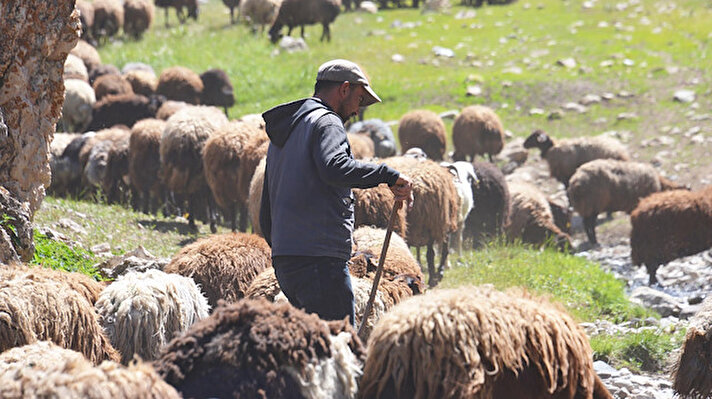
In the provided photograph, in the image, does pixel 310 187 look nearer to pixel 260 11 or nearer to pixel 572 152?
pixel 572 152

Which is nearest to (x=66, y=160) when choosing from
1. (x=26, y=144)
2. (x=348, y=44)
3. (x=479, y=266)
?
(x=479, y=266)

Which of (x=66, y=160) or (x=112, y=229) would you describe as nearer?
(x=112, y=229)

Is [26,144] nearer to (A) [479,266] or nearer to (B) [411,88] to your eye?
(A) [479,266]

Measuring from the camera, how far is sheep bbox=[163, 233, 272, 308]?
642 cm

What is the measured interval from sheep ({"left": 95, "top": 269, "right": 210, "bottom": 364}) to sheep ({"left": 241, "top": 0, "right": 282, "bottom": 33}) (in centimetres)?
2355

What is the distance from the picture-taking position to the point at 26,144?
20.8 ft

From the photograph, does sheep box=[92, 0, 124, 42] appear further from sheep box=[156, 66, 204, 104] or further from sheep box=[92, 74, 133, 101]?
sheep box=[92, 74, 133, 101]

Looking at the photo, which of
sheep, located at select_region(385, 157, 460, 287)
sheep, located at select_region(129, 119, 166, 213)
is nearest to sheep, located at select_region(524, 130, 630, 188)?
sheep, located at select_region(385, 157, 460, 287)

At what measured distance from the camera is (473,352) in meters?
3.46

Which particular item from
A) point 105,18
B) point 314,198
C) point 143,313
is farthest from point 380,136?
point 105,18

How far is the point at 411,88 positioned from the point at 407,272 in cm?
1759

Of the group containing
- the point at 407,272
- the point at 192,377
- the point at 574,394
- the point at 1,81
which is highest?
the point at 1,81

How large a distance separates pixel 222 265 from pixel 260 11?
22.8m

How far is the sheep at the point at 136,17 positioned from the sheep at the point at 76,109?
456 inches
